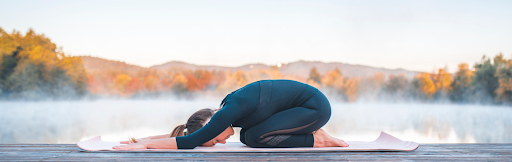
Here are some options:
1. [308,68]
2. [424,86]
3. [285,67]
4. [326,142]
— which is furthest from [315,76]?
[326,142]

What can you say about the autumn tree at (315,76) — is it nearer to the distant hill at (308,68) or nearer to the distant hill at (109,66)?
the distant hill at (308,68)

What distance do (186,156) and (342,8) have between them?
65.7 ft

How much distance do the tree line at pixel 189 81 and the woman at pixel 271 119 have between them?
2179 centimetres

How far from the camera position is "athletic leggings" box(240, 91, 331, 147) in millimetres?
2039

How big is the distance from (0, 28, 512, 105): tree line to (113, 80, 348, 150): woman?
2179 cm

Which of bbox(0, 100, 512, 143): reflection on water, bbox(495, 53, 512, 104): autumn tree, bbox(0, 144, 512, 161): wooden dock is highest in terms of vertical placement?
bbox(495, 53, 512, 104): autumn tree

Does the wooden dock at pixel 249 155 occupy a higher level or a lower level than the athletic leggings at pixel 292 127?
lower

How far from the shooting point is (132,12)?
21.3m

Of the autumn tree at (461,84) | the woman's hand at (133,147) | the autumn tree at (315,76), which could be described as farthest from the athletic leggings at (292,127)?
the autumn tree at (315,76)

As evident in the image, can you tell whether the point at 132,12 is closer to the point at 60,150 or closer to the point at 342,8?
the point at 342,8

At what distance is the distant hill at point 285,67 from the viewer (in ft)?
87.2

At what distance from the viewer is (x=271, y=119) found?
2072mm

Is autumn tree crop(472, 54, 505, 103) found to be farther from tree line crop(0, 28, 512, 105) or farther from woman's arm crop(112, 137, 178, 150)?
woman's arm crop(112, 137, 178, 150)

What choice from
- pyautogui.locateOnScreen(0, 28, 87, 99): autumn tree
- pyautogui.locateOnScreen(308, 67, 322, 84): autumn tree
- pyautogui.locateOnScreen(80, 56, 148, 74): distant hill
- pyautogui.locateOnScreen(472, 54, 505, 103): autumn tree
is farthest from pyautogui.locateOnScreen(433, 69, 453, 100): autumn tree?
pyautogui.locateOnScreen(0, 28, 87, 99): autumn tree
